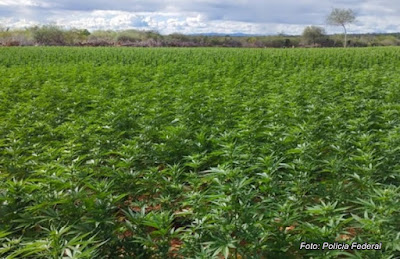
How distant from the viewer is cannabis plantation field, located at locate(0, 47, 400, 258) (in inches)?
101

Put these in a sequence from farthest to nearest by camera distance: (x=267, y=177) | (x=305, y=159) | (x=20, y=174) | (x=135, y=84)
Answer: (x=135, y=84), (x=20, y=174), (x=305, y=159), (x=267, y=177)

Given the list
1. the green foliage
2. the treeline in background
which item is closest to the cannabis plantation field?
the treeline in background

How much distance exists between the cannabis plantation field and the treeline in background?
4341cm

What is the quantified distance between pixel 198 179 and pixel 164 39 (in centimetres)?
5307

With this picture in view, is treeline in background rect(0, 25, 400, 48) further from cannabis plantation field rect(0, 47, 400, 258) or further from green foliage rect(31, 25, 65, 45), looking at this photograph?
cannabis plantation field rect(0, 47, 400, 258)

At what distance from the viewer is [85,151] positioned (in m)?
4.73

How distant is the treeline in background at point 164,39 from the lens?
49.8 meters

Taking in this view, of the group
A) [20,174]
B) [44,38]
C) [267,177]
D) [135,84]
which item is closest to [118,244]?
[267,177]

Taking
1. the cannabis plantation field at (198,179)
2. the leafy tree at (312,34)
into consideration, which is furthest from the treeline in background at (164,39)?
the cannabis plantation field at (198,179)

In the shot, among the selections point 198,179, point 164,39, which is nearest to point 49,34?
point 164,39

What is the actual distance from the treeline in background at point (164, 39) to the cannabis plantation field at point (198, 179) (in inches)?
1709

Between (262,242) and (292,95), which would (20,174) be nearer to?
(262,242)

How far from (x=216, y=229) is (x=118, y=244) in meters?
0.72

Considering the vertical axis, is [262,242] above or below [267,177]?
below
